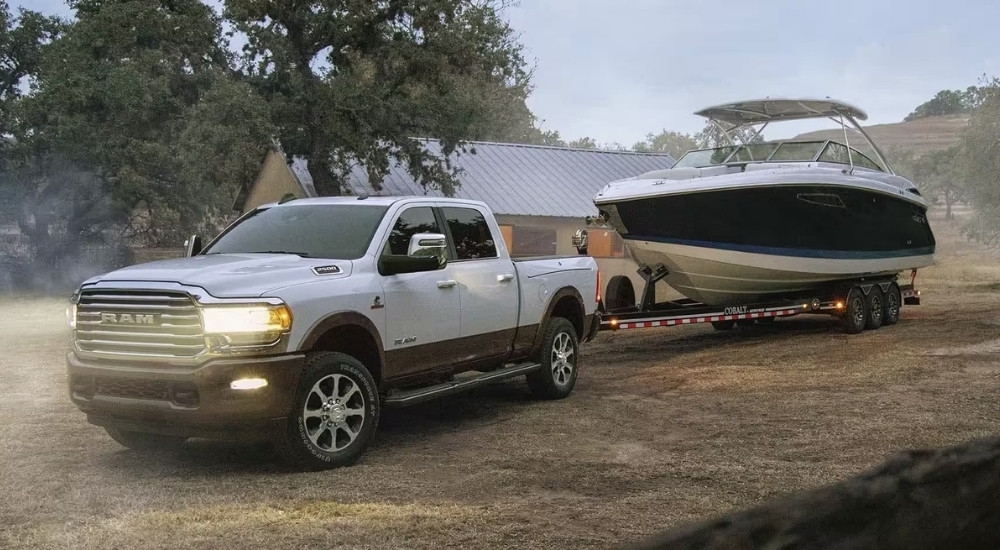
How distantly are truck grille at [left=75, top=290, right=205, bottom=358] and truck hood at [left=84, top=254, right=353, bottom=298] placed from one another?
14cm

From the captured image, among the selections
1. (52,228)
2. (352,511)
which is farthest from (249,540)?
(52,228)

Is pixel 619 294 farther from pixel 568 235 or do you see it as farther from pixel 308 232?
pixel 568 235

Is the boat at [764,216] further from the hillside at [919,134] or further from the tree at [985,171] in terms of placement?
the hillside at [919,134]

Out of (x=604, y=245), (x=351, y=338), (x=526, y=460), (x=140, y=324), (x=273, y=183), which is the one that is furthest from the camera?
(x=273, y=183)

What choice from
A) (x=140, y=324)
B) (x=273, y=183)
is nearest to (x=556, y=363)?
(x=140, y=324)

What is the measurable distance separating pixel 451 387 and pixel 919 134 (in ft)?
414

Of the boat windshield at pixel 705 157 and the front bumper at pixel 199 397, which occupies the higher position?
the boat windshield at pixel 705 157

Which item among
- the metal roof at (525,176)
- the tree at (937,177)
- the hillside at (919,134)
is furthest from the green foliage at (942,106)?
the metal roof at (525,176)

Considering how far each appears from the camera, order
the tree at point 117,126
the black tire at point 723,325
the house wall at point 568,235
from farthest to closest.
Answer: the tree at point 117,126 < the house wall at point 568,235 < the black tire at point 723,325

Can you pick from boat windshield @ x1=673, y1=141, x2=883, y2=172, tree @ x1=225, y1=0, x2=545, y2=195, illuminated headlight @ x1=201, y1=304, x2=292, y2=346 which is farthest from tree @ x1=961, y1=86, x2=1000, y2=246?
illuminated headlight @ x1=201, y1=304, x2=292, y2=346

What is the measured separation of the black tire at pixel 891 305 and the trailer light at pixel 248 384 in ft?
44.4

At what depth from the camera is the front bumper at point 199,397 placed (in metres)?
6.61

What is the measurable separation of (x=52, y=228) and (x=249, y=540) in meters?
34.1

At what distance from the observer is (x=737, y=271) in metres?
15.1
